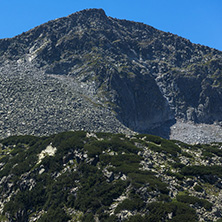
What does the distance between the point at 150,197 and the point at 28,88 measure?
105 meters

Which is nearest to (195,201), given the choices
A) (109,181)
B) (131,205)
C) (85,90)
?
(131,205)

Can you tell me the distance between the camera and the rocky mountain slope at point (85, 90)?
120 meters

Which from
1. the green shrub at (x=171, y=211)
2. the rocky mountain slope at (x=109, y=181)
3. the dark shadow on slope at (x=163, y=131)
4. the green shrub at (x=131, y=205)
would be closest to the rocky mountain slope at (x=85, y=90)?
the dark shadow on slope at (x=163, y=131)

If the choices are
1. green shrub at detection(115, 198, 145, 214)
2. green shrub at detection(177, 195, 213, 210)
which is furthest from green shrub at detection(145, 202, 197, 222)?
green shrub at detection(177, 195, 213, 210)

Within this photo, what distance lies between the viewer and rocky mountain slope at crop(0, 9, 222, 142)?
120000 millimetres

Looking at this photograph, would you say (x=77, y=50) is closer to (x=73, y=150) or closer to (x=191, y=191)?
(x=73, y=150)

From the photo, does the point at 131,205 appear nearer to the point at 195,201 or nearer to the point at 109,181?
the point at 109,181

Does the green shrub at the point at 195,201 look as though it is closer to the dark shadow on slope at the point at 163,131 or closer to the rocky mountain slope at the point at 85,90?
Answer: the rocky mountain slope at the point at 85,90

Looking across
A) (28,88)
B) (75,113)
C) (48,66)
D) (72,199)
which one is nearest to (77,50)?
(48,66)

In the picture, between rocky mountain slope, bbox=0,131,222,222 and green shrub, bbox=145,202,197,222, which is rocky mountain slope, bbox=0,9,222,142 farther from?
green shrub, bbox=145,202,197,222

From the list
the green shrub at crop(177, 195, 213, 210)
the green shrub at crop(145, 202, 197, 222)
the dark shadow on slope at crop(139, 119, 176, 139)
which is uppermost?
the dark shadow on slope at crop(139, 119, 176, 139)

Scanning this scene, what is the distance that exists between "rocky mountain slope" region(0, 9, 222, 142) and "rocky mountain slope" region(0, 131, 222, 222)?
47.3m

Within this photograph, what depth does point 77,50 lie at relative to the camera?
602ft

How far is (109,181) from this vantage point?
4922 cm
